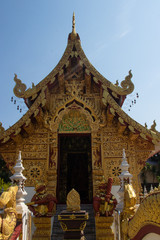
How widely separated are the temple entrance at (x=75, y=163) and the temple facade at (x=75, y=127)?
2.86m

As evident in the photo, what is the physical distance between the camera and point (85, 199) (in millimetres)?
9328

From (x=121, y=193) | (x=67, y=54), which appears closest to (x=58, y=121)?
(x=67, y=54)

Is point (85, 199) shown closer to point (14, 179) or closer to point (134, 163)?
point (134, 163)

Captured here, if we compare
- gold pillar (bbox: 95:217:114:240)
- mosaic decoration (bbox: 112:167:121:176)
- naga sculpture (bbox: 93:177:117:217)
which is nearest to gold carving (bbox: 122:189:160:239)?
naga sculpture (bbox: 93:177:117:217)

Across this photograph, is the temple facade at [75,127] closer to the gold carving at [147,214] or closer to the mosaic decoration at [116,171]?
the mosaic decoration at [116,171]

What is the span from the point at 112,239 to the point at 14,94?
4587 millimetres

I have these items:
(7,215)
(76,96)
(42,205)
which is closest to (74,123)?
(76,96)

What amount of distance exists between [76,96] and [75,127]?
916 mm

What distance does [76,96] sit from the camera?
672cm

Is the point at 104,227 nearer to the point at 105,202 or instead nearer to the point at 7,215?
the point at 105,202

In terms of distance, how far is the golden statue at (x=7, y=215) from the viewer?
102 inches

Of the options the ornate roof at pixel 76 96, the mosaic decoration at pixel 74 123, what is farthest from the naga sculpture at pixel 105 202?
the mosaic decoration at pixel 74 123

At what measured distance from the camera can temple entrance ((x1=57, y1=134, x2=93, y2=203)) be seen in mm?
9602

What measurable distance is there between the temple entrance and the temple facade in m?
2.86
